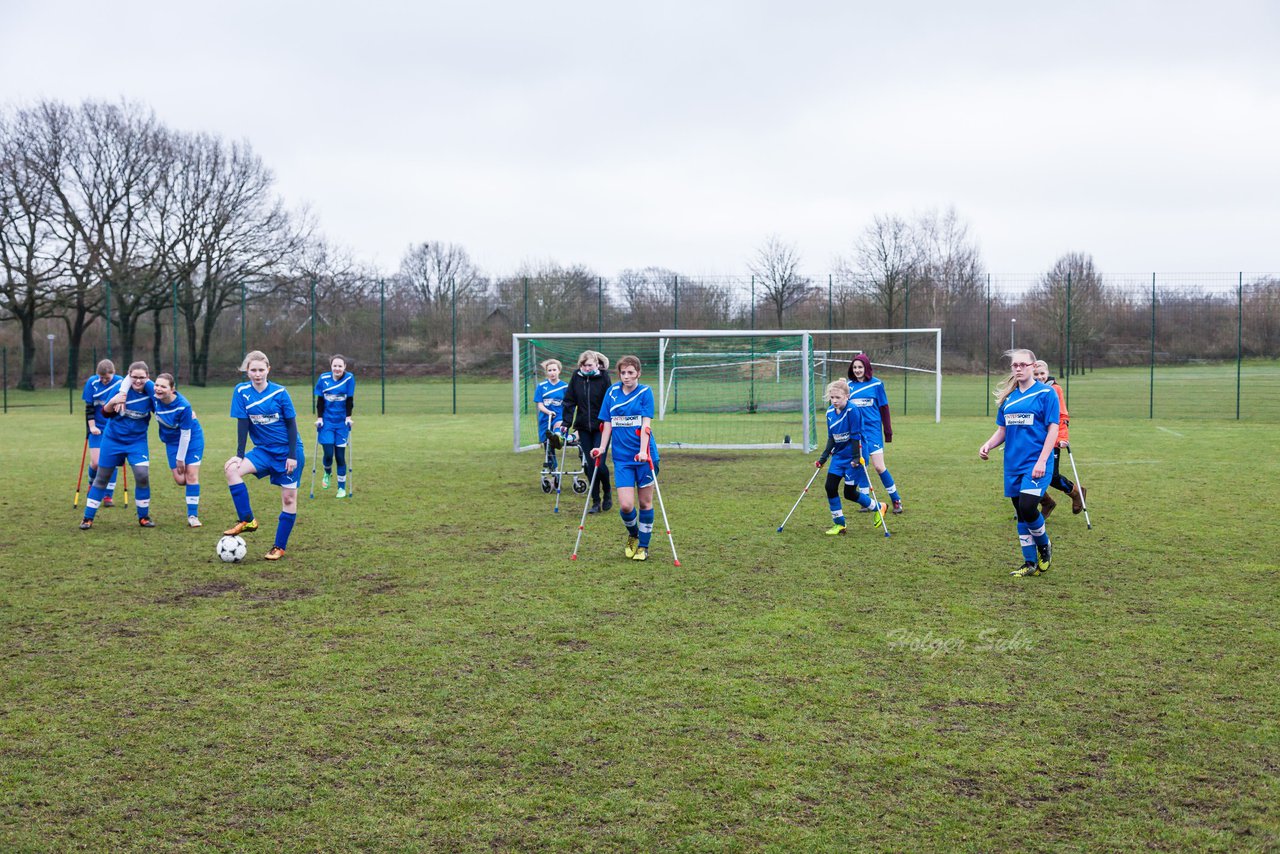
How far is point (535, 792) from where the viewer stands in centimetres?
431

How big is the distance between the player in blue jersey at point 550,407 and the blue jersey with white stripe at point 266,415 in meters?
4.68

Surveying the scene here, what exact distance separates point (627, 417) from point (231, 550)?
3.55 meters

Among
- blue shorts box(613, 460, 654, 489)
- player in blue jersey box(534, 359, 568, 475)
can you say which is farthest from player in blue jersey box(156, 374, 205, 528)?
blue shorts box(613, 460, 654, 489)

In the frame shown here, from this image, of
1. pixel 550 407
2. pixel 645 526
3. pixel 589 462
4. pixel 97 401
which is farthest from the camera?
pixel 550 407

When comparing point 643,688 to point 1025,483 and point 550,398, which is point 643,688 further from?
point 550,398

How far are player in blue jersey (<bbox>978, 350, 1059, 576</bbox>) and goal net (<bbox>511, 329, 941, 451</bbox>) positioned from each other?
1256 cm

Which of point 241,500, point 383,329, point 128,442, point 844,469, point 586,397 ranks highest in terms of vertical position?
point 383,329

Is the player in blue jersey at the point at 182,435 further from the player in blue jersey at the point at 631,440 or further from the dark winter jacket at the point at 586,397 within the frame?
the player in blue jersey at the point at 631,440

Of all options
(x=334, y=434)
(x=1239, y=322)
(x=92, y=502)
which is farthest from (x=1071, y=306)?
(x=92, y=502)

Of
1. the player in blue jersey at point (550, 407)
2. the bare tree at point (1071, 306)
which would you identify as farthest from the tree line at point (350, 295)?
the player in blue jersey at point (550, 407)

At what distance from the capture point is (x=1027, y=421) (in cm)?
805

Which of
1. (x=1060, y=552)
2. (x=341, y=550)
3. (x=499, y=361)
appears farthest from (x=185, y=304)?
(x=1060, y=552)

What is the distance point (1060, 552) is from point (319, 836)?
730cm

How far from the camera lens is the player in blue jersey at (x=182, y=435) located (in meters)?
10.3
